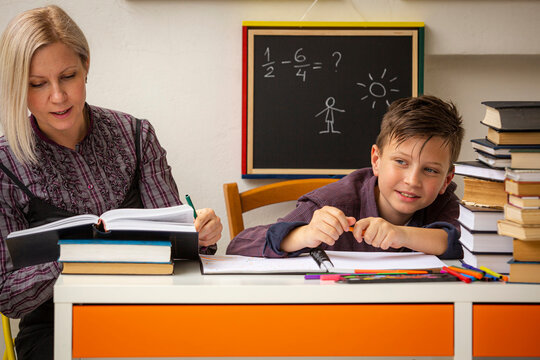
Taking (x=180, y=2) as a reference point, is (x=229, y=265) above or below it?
below

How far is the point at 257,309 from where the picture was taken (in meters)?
0.94

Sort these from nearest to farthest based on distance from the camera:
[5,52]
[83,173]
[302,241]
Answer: [302,241]
[5,52]
[83,173]

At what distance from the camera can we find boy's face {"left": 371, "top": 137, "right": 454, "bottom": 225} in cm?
149

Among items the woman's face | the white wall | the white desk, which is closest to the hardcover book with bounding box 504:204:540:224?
the white desk

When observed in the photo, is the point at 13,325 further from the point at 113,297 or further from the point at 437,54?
the point at 437,54

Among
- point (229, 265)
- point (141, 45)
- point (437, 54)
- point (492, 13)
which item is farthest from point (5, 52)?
point (492, 13)

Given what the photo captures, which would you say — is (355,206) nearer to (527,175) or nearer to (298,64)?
(527,175)

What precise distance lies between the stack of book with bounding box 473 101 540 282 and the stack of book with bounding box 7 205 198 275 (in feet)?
1.81

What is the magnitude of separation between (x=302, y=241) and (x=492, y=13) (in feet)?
5.53

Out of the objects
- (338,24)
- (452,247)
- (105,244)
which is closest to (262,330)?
(105,244)

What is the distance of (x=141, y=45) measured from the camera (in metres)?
2.42

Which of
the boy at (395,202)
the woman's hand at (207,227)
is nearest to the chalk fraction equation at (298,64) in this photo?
the boy at (395,202)

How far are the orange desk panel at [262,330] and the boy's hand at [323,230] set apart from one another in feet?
0.89

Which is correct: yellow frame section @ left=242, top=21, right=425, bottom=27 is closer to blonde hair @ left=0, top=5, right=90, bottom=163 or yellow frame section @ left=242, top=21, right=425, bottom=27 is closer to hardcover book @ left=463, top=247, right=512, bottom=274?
blonde hair @ left=0, top=5, right=90, bottom=163
